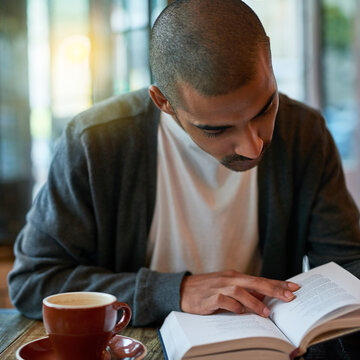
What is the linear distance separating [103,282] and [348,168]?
3.26 metres

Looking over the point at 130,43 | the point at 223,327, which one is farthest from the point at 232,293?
the point at 130,43

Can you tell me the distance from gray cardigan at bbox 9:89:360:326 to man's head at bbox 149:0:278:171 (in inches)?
9.3

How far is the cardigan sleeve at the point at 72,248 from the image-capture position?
1.10 m

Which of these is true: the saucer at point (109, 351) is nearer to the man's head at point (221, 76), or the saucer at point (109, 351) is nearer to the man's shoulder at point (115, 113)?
the man's head at point (221, 76)

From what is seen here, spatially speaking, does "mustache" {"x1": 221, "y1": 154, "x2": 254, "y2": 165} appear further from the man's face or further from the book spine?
the book spine

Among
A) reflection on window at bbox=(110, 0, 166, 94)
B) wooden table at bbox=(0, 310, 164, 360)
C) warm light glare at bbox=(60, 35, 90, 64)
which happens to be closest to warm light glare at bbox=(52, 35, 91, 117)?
warm light glare at bbox=(60, 35, 90, 64)

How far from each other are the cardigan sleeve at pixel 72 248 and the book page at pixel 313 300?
218 mm

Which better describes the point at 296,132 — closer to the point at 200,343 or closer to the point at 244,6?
the point at 244,6

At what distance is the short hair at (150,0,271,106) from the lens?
0.94m

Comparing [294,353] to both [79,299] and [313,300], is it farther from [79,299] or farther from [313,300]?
[79,299]

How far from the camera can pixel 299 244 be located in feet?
4.34

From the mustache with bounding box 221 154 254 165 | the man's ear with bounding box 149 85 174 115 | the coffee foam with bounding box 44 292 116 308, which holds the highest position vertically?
the man's ear with bounding box 149 85 174 115

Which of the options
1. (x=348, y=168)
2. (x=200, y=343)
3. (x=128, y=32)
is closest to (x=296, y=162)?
(x=200, y=343)

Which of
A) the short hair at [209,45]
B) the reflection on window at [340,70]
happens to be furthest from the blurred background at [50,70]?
the reflection on window at [340,70]
